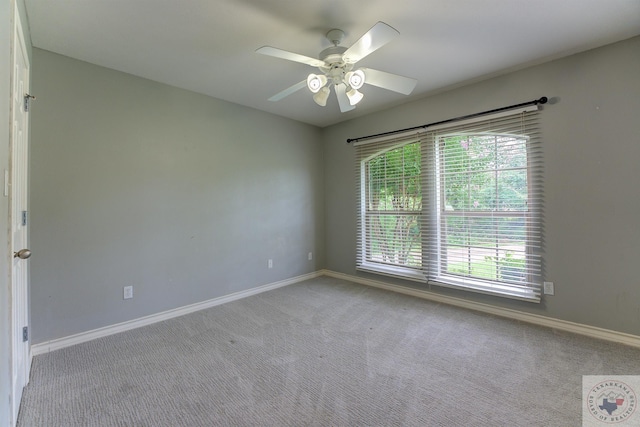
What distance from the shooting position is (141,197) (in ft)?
9.21

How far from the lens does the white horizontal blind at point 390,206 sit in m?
3.62

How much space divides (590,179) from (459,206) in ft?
3.64

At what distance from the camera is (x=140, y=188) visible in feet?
9.19

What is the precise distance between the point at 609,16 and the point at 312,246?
12.6 feet

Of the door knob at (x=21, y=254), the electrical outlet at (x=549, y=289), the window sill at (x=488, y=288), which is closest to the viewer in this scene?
the door knob at (x=21, y=254)

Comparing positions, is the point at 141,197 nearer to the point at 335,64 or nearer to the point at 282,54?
the point at 282,54

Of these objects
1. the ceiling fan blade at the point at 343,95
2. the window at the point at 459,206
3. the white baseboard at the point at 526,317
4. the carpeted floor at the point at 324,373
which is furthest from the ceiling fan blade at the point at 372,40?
the white baseboard at the point at 526,317

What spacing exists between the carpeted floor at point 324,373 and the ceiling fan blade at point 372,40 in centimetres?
214

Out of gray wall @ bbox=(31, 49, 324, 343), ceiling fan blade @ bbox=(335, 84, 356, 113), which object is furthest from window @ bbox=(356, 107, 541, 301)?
ceiling fan blade @ bbox=(335, 84, 356, 113)

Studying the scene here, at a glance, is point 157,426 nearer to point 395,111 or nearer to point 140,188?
point 140,188

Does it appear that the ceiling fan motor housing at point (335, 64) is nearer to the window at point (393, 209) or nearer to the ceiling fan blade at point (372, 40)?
the ceiling fan blade at point (372, 40)

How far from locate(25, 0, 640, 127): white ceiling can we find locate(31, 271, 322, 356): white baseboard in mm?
2410

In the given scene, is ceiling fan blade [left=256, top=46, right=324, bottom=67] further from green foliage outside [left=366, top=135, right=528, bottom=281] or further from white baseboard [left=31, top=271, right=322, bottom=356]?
white baseboard [left=31, top=271, right=322, bottom=356]

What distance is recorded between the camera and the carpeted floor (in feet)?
5.17
